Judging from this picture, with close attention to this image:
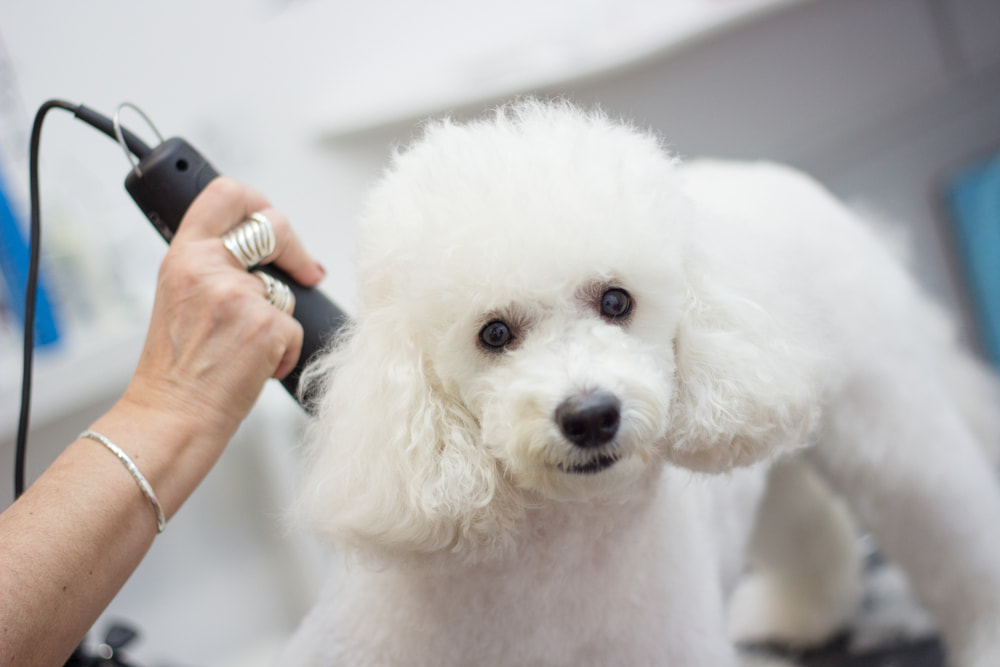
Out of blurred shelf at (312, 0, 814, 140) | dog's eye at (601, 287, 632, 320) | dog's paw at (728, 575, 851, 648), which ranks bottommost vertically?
dog's paw at (728, 575, 851, 648)

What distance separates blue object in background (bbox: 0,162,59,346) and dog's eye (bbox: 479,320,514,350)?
30.4 inches

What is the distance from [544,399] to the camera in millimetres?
492

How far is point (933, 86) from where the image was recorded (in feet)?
5.01

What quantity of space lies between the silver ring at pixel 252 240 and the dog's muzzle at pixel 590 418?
0.33 m

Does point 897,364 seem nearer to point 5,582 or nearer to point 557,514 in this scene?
point 557,514

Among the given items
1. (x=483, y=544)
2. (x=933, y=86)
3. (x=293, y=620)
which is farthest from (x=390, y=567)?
(x=933, y=86)

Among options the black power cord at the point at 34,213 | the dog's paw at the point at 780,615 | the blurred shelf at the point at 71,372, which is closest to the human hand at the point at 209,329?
the black power cord at the point at 34,213

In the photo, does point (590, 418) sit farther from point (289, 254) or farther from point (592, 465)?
point (289, 254)

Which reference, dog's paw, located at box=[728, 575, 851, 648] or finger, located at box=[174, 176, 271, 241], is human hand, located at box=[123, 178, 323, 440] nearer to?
finger, located at box=[174, 176, 271, 241]

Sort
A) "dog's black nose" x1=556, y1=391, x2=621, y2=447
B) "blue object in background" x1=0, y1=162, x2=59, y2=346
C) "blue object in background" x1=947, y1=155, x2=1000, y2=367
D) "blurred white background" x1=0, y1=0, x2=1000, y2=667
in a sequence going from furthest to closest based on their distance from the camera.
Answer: "blue object in background" x1=947, y1=155, x2=1000, y2=367 < "blurred white background" x1=0, y1=0, x2=1000, y2=667 < "blue object in background" x1=0, y1=162, x2=59, y2=346 < "dog's black nose" x1=556, y1=391, x2=621, y2=447

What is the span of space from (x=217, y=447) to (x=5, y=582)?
19 cm

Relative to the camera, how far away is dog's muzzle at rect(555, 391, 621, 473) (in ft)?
1.56

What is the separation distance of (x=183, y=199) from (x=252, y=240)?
0.08 metres

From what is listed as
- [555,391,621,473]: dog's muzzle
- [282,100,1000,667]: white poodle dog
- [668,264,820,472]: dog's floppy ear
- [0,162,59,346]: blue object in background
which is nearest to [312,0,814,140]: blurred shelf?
[0,162,59,346]: blue object in background
